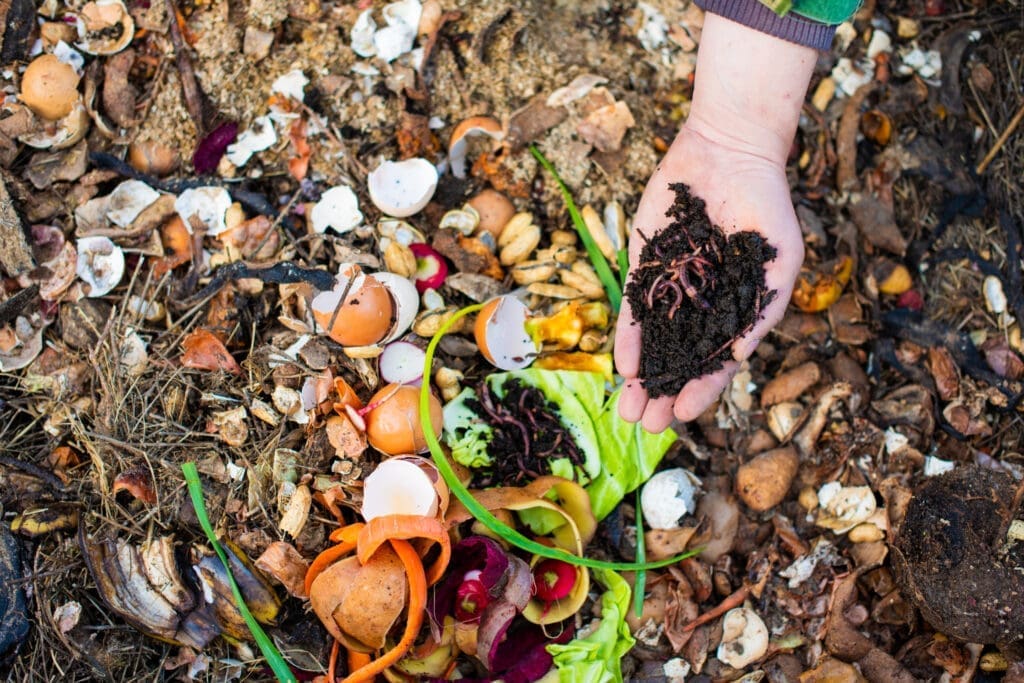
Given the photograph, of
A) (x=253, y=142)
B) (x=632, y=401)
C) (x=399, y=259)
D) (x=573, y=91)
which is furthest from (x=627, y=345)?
(x=253, y=142)

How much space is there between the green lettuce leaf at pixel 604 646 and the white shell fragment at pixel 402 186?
137cm

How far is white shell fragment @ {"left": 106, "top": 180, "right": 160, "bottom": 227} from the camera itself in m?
2.68

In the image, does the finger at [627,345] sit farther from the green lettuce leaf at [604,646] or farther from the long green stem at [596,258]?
the green lettuce leaf at [604,646]

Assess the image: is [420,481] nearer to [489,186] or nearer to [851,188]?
[489,186]

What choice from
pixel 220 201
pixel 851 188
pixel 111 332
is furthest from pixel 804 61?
pixel 111 332

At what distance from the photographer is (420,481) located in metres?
2.25

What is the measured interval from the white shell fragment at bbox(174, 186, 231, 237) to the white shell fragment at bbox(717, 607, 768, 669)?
2124mm

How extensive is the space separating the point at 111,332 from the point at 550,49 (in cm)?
185

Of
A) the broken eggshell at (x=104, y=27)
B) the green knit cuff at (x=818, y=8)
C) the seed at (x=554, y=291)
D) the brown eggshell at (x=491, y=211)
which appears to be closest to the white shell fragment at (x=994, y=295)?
the green knit cuff at (x=818, y=8)

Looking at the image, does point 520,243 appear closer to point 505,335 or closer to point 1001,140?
point 505,335

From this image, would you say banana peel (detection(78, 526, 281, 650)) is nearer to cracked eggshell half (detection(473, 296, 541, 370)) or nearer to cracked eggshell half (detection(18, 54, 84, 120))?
cracked eggshell half (detection(473, 296, 541, 370))

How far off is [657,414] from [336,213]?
1273 mm

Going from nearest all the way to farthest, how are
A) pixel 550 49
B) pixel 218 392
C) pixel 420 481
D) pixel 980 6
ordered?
pixel 420 481 < pixel 218 392 < pixel 550 49 < pixel 980 6

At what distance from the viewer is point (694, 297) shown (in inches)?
90.6
